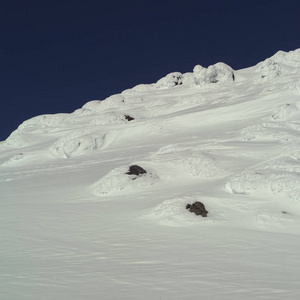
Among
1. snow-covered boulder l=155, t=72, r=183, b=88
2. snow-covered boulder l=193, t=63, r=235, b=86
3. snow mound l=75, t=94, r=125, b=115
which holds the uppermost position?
snow-covered boulder l=155, t=72, r=183, b=88

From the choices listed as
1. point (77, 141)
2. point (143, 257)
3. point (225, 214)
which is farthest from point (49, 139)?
point (143, 257)

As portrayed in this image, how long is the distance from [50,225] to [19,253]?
15.7 feet

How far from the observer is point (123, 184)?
22938 millimetres

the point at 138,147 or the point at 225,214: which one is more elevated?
the point at 138,147

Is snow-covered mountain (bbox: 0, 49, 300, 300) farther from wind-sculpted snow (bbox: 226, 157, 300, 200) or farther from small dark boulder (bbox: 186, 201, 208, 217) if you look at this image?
small dark boulder (bbox: 186, 201, 208, 217)

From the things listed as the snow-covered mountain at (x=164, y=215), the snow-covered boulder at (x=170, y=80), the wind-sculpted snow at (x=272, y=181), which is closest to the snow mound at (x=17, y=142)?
the snow-covered mountain at (x=164, y=215)

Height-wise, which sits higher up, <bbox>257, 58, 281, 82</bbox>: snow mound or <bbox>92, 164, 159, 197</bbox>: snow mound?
<bbox>257, 58, 281, 82</bbox>: snow mound

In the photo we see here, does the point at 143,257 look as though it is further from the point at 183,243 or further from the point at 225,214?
the point at 225,214

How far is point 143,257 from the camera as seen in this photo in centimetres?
1041

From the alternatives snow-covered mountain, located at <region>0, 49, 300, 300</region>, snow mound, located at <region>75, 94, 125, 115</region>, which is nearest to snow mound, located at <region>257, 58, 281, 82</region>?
snow-covered mountain, located at <region>0, 49, 300, 300</region>

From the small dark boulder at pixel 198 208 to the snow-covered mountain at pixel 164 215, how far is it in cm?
30

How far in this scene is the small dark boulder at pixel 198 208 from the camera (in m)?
16.3

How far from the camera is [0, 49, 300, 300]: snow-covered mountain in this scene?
7.91 metres

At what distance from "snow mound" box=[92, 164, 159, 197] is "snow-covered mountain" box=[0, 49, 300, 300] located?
74 mm
